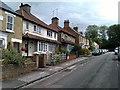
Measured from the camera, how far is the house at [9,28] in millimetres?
23203

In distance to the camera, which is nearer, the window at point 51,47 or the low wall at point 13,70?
the low wall at point 13,70

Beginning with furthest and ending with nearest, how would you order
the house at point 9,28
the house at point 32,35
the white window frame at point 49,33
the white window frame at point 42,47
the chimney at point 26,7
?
1. the white window frame at point 49,33
2. the chimney at point 26,7
3. the white window frame at point 42,47
4. the house at point 32,35
5. the house at point 9,28

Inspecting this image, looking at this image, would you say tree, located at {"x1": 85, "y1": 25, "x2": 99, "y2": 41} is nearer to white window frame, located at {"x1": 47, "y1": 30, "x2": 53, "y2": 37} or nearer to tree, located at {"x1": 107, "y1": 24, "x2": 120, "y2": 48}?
tree, located at {"x1": 107, "y1": 24, "x2": 120, "y2": 48}

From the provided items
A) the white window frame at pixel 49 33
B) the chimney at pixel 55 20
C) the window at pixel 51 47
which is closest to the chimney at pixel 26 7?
the white window frame at pixel 49 33

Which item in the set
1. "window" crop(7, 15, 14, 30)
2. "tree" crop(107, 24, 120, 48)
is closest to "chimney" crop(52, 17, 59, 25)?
"window" crop(7, 15, 14, 30)

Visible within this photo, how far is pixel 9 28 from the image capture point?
24.9 m

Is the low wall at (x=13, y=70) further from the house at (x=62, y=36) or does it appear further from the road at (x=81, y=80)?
the house at (x=62, y=36)

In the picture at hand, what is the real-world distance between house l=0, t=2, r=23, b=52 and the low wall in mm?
3936

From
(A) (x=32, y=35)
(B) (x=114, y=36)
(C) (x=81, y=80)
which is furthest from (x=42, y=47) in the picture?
(B) (x=114, y=36)

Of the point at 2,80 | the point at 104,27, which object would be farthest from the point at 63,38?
the point at 104,27

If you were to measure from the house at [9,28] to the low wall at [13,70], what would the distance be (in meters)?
3.94

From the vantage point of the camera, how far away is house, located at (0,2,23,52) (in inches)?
914

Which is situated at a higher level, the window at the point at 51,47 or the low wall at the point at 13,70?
the window at the point at 51,47

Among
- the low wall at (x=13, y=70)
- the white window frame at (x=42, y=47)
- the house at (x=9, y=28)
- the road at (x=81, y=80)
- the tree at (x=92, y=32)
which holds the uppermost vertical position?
the tree at (x=92, y=32)
